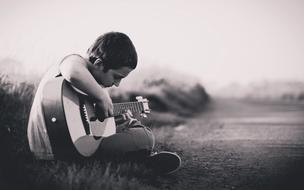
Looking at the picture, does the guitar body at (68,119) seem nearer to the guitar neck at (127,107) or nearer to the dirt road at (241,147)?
the guitar neck at (127,107)

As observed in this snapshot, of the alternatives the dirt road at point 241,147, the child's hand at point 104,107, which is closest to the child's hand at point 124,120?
the child's hand at point 104,107

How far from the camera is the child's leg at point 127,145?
2.64 metres

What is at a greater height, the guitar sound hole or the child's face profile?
the child's face profile

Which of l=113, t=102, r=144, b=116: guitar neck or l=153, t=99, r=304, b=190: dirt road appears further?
l=153, t=99, r=304, b=190: dirt road

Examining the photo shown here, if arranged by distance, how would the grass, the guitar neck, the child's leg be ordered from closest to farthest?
the grass, the child's leg, the guitar neck

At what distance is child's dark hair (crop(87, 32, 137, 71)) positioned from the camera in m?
2.57

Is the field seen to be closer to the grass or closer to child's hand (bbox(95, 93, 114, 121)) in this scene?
the grass

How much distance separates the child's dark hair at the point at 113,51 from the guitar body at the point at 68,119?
0.84ft

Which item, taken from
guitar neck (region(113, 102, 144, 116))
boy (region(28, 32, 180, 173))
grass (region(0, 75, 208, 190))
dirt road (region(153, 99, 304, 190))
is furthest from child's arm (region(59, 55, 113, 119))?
dirt road (region(153, 99, 304, 190))

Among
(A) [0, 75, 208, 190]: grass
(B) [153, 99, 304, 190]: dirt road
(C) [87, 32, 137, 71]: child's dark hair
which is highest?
(C) [87, 32, 137, 71]: child's dark hair

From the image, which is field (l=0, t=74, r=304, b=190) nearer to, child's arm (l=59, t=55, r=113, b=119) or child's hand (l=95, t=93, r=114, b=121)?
child's hand (l=95, t=93, r=114, b=121)

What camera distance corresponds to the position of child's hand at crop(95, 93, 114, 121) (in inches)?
98.6

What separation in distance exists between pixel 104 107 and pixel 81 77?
27cm

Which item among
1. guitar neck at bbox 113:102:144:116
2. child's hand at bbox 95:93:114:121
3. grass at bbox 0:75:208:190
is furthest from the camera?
guitar neck at bbox 113:102:144:116
